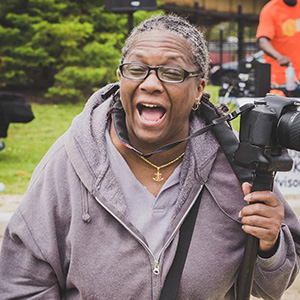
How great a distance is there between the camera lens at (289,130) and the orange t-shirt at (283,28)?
4.96 m

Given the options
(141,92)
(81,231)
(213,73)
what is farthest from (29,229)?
(213,73)

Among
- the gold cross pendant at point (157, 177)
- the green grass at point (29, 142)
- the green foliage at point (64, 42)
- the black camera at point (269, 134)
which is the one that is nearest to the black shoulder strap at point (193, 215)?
the gold cross pendant at point (157, 177)

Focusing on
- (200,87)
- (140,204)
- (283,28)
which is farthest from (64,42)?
(140,204)

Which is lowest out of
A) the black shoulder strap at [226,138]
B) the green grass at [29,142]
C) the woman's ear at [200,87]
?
the green grass at [29,142]

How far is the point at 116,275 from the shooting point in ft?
6.98

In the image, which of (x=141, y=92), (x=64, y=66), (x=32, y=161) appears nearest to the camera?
(x=141, y=92)

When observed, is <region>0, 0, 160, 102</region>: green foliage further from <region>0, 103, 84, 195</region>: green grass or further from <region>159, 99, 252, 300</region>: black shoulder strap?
<region>159, 99, 252, 300</region>: black shoulder strap

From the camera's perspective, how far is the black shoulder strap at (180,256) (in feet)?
6.95

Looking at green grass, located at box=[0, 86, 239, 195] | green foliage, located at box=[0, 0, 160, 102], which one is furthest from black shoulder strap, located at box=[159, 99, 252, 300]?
green foliage, located at box=[0, 0, 160, 102]

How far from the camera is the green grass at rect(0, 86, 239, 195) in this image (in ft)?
22.6

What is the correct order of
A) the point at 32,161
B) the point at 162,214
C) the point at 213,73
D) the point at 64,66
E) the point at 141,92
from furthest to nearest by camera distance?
the point at 213,73
the point at 64,66
the point at 32,161
the point at 162,214
the point at 141,92

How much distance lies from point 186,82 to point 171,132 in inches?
7.6

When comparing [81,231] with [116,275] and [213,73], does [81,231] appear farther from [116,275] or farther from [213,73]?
[213,73]

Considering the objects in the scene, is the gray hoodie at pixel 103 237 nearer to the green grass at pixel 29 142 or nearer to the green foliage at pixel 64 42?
the green grass at pixel 29 142
